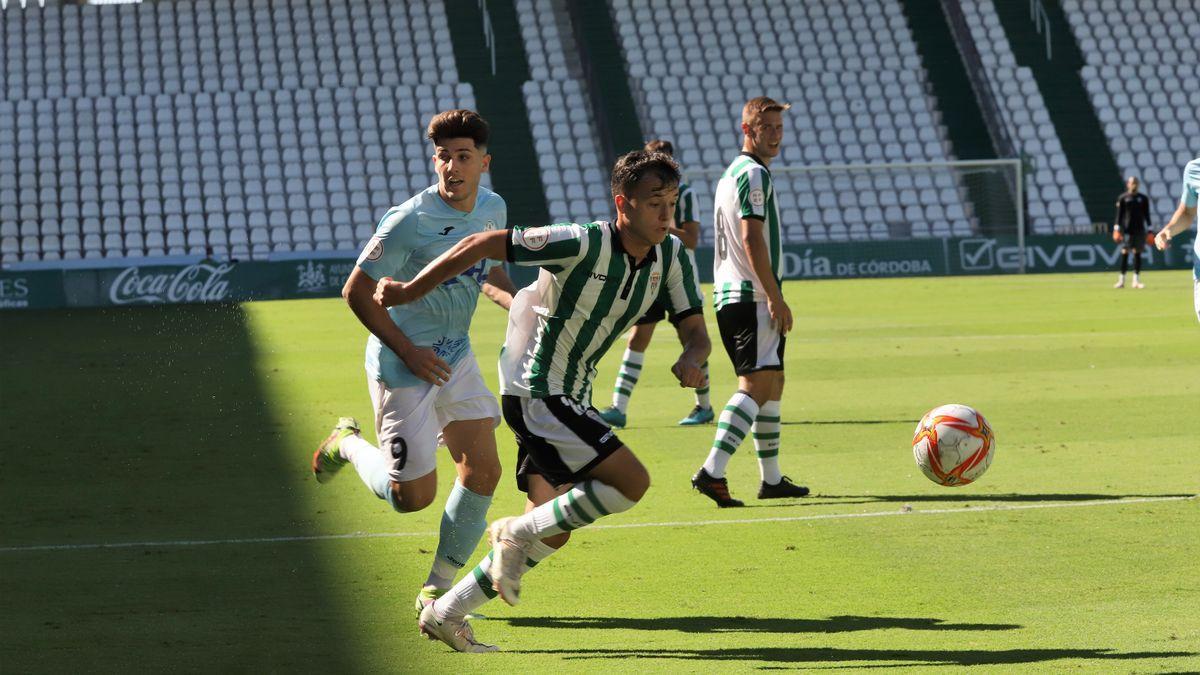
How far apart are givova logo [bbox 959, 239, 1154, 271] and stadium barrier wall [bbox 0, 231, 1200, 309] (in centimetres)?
2

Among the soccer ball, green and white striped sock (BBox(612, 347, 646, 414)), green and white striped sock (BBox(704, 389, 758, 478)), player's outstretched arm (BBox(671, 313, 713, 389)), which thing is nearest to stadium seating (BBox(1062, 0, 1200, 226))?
green and white striped sock (BBox(612, 347, 646, 414))

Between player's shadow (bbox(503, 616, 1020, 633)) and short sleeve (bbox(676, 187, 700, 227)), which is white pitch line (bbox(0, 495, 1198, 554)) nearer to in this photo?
player's shadow (bbox(503, 616, 1020, 633))

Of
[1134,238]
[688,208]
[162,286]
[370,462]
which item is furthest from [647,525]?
[162,286]

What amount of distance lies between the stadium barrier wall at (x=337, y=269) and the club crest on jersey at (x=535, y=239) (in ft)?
70.3

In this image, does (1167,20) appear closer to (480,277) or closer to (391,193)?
(391,193)

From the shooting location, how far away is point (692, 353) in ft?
16.7

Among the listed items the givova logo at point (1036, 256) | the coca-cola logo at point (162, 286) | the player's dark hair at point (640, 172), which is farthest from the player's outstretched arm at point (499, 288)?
the givova logo at point (1036, 256)

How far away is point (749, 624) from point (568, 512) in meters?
0.89

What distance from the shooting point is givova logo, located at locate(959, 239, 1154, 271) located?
3027 cm

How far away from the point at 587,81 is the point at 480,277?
2915 cm

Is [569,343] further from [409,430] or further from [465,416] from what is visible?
[409,430]

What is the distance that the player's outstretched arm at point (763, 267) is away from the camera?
7.57 metres

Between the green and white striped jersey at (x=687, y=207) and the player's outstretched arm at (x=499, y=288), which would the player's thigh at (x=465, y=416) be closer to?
the player's outstretched arm at (x=499, y=288)

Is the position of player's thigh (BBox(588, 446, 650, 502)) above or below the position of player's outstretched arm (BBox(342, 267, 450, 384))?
below
